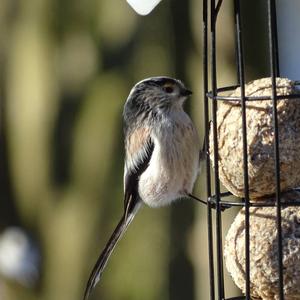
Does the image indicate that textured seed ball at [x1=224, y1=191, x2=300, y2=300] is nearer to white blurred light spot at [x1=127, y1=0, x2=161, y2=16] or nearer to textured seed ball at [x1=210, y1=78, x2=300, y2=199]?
textured seed ball at [x1=210, y1=78, x2=300, y2=199]

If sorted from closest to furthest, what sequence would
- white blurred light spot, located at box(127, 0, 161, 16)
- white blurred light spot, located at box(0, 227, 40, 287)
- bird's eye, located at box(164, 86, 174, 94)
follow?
white blurred light spot, located at box(127, 0, 161, 16) → bird's eye, located at box(164, 86, 174, 94) → white blurred light spot, located at box(0, 227, 40, 287)

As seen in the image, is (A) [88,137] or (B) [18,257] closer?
(A) [88,137]

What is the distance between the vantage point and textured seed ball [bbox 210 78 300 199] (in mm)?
3531

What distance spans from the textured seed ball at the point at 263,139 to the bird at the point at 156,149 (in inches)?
28.4

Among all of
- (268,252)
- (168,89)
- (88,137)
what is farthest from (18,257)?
(268,252)

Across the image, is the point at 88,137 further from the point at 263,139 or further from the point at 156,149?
the point at 263,139

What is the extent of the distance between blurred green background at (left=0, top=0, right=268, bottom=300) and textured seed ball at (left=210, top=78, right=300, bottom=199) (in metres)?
1.66

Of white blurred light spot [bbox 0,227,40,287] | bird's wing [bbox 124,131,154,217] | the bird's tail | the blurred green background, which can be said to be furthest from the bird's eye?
white blurred light spot [bbox 0,227,40,287]

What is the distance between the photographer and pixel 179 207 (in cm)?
546

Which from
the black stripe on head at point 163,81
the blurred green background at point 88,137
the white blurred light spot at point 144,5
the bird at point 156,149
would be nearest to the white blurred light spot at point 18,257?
the blurred green background at point 88,137

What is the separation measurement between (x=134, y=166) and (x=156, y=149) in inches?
7.1

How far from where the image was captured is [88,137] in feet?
18.5

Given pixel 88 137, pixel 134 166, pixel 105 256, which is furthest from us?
pixel 88 137

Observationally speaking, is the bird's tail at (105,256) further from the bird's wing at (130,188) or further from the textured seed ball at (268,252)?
the textured seed ball at (268,252)
